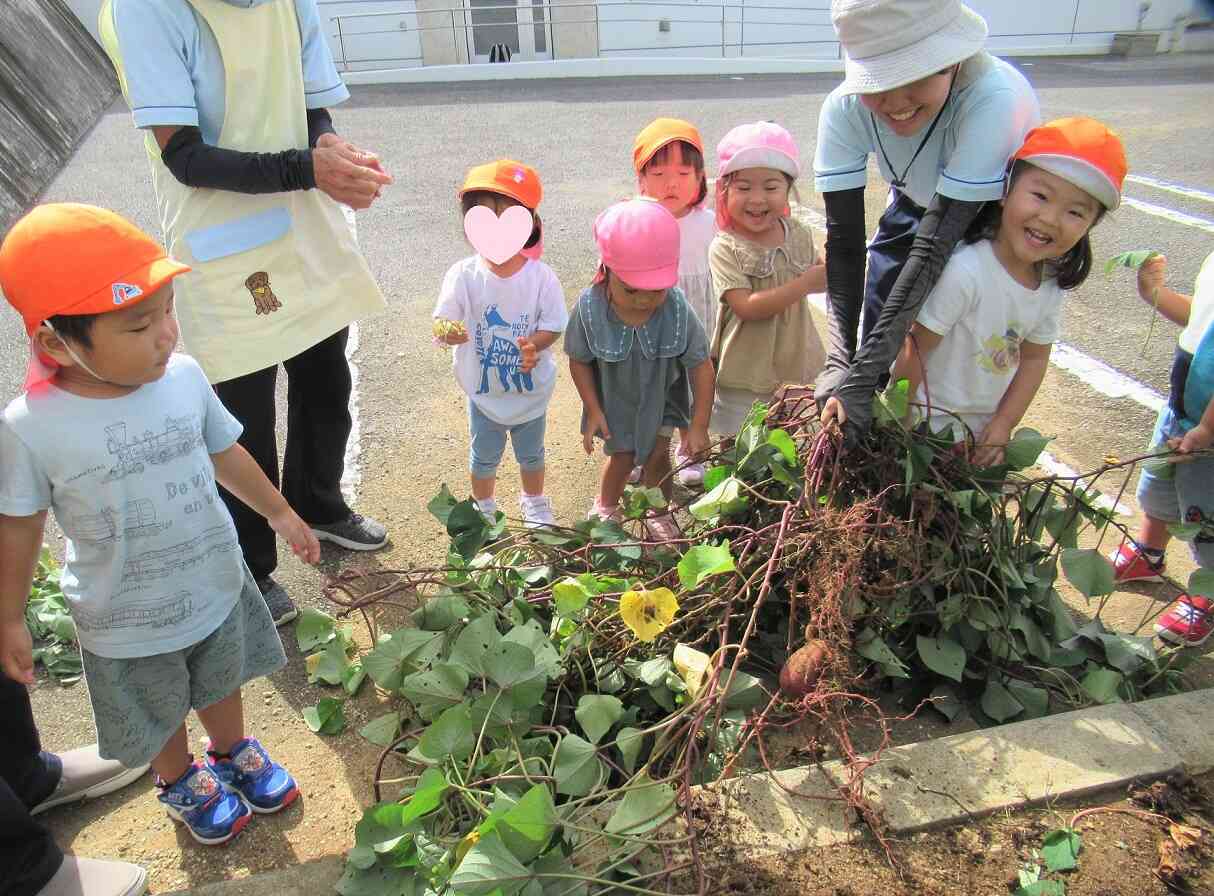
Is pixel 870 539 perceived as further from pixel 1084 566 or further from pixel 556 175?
pixel 556 175

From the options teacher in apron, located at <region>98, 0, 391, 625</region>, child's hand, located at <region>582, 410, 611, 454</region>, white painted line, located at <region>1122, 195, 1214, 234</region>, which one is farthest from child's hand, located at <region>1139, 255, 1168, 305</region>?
white painted line, located at <region>1122, 195, 1214, 234</region>

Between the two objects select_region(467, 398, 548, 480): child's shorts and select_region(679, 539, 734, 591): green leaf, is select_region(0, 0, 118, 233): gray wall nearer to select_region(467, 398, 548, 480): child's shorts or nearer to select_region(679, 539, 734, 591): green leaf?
select_region(467, 398, 548, 480): child's shorts

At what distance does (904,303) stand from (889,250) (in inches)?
22.9

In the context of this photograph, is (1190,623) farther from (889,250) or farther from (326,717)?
(326,717)

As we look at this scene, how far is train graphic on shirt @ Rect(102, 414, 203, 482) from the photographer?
5.89ft

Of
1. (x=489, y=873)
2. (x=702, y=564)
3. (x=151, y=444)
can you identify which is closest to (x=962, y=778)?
(x=702, y=564)

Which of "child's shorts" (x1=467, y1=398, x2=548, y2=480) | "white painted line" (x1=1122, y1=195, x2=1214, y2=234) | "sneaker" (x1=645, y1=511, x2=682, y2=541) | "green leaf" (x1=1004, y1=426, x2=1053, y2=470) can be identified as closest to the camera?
"green leaf" (x1=1004, y1=426, x2=1053, y2=470)

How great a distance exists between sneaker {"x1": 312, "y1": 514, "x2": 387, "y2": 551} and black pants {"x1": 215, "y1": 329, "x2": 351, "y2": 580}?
0.03 meters

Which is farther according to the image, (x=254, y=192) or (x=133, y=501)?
(x=254, y=192)

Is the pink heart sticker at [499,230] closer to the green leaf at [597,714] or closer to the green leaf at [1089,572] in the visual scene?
the green leaf at [597,714]

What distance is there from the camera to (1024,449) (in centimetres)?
239

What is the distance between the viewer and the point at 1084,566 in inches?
91.8

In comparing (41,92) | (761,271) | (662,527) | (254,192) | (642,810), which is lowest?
(662,527)

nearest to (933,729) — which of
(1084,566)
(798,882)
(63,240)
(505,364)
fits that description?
(1084,566)
